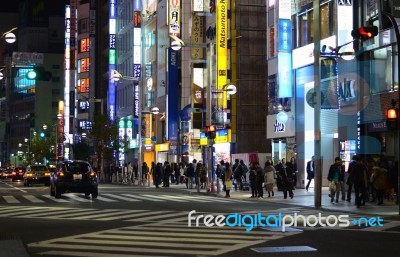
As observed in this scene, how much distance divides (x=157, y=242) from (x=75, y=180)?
57.9 feet

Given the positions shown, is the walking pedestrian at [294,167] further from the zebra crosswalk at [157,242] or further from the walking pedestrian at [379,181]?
the zebra crosswalk at [157,242]

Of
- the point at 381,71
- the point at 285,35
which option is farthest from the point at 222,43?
the point at 381,71

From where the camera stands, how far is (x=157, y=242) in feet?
47.6

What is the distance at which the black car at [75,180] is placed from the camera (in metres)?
31.4

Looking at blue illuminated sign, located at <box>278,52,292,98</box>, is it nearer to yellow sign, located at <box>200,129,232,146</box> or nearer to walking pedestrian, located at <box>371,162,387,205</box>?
A: yellow sign, located at <box>200,129,232,146</box>

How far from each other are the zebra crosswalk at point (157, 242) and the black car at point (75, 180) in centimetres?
1425

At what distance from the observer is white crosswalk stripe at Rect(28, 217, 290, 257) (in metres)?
13.1

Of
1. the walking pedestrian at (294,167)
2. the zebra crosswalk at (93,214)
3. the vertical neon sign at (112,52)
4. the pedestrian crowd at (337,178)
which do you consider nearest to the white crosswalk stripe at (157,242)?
→ the zebra crosswalk at (93,214)

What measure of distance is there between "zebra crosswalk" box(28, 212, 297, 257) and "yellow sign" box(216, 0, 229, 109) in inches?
1234

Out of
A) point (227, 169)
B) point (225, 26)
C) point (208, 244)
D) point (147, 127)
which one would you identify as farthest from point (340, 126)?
point (147, 127)

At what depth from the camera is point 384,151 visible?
32.8 meters

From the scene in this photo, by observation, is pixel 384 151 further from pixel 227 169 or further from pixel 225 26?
pixel 225 26

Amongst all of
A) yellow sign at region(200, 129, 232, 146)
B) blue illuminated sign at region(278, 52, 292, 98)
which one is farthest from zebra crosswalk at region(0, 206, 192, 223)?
yellow sign at region(200, 129, 232, 146)

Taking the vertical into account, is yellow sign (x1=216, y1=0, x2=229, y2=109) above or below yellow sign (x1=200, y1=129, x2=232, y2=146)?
above
